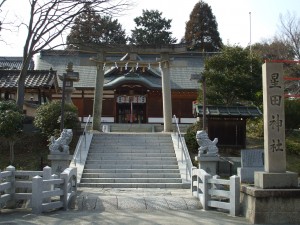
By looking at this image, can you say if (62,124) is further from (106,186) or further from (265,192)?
(265,192)

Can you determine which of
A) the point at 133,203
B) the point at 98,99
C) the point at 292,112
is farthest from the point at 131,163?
the point at 292,112

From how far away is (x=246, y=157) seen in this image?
1647cm

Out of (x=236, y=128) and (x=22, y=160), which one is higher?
(x=236, y=128)

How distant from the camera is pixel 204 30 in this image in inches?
2207

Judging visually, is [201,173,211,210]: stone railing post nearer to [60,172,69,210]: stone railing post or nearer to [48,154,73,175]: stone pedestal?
[60,172,69,210]: stone railing post

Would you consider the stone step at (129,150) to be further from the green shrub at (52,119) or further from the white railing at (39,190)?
the white railing at (39,190)

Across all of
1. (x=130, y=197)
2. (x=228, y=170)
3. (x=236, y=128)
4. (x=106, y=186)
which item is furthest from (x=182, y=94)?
(x=130, y=197)

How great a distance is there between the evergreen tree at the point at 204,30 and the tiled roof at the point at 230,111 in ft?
115

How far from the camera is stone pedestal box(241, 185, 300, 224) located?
358 inches

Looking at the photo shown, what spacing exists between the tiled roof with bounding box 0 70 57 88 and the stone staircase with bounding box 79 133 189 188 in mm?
7790

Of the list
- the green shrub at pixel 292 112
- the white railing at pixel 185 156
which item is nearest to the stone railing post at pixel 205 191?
the white railing at pixel 185 156

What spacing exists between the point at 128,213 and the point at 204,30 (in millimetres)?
48328

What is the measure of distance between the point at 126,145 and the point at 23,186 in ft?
31.0

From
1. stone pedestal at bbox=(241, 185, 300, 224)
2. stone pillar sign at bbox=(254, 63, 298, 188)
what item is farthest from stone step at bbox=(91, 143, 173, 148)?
stone pedestal at bbox=(241, 185, 300, 224)
